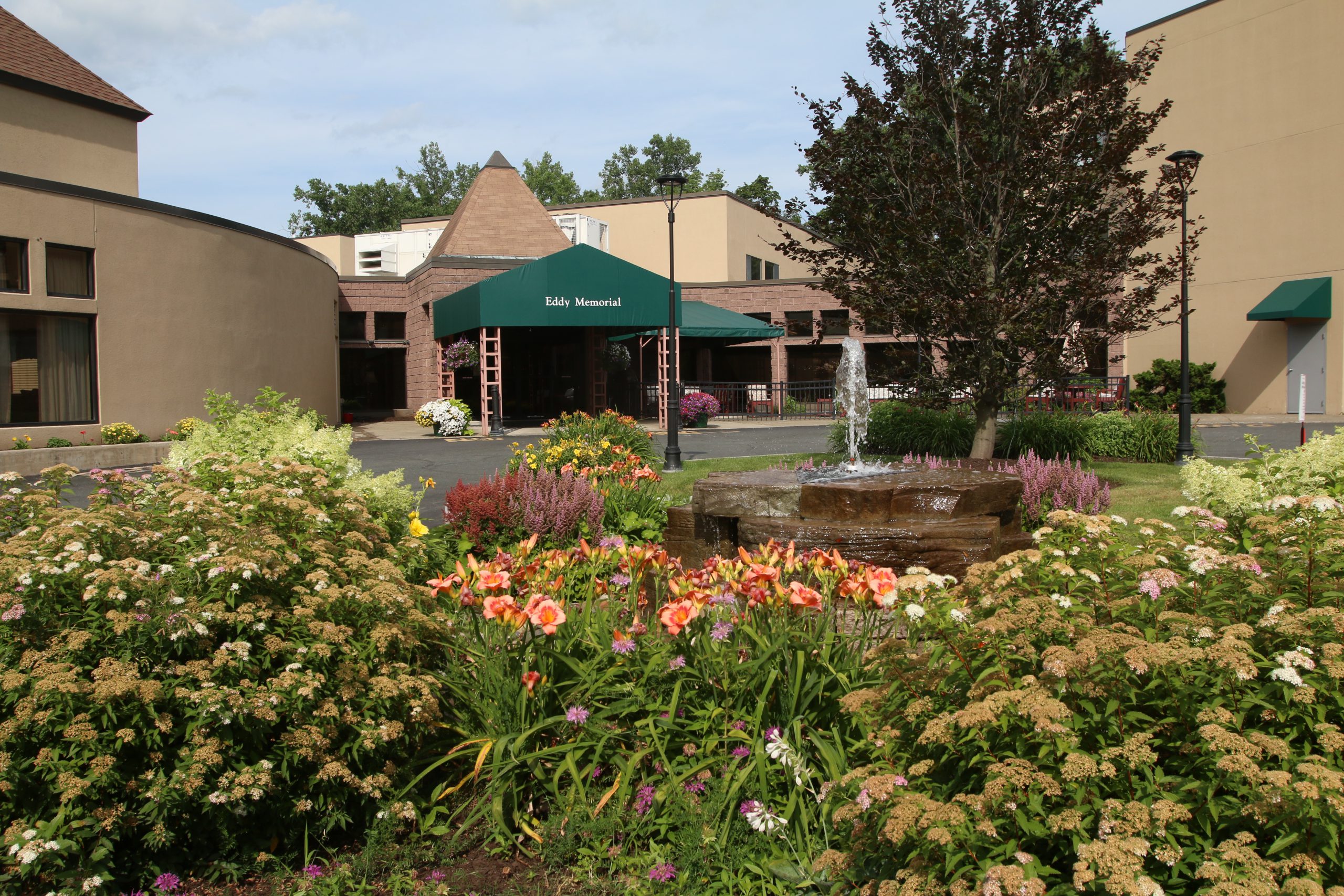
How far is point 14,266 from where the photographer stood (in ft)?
57.2

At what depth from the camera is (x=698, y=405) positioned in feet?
96.4

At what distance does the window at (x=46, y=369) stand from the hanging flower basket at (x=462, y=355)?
10.3 m

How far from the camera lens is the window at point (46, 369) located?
1756cm

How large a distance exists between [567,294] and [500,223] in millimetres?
10473

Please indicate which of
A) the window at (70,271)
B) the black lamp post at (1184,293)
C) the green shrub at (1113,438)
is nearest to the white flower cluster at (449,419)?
the window at (70,271)

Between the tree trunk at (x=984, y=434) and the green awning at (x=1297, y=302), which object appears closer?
the tree trunk at (x=984, y=434)

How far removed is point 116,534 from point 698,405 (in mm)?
26059

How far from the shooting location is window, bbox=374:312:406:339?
3731cm

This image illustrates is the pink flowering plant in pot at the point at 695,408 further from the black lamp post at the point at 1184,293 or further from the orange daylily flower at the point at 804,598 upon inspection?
the orange daylily flower at the point at 804,598

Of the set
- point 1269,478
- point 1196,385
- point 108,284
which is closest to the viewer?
point 1269,478

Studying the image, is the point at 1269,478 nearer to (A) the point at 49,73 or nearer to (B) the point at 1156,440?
(B) the point at 1156,440

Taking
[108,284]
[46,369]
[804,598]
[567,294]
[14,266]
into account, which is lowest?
[804,598]

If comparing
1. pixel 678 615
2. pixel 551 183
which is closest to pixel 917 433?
pixel 678 615

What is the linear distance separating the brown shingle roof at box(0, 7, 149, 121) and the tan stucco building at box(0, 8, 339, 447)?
45 millimetres
